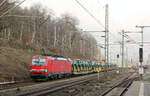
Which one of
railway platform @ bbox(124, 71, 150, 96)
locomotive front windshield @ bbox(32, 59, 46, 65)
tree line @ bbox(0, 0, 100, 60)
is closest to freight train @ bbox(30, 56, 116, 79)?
locomotive front windshield @ bbox(32, 59, 46, 65)

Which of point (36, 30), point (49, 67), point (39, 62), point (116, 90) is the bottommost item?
point (116, 90)

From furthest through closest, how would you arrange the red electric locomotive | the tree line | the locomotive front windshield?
the tree line < the locomotive front windshield < the red electric locomotive

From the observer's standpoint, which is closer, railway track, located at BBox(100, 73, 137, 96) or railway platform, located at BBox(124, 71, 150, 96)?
railway platform, located at BBox(124, 71, 150, 96)

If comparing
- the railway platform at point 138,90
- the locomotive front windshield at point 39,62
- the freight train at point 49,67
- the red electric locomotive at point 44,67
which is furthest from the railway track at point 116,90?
the locomotive front windshield at point 39,62

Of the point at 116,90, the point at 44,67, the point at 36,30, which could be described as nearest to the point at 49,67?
the point at 44,67

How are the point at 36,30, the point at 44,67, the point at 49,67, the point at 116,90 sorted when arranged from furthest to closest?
1. the point at 36,30
2. the point at 49,67
3. the point at 44,67
4. the point at 116,90

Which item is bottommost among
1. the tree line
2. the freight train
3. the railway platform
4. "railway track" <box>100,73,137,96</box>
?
"railway track" <box>100,73,137,96</box>

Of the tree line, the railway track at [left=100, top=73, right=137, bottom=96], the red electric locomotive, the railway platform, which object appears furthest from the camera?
the tree line

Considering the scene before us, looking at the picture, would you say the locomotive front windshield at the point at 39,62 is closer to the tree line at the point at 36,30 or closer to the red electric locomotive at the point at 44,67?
the red electric locomotive at the point at 44,67

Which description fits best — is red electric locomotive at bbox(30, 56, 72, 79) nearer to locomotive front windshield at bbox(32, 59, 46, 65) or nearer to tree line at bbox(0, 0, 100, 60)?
locomotive front windshield at bbox(32, 59, 46, 65)

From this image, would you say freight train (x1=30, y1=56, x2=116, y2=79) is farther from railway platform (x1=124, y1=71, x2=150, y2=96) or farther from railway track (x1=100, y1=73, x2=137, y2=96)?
railway platform (x1=124, y1=71, x2=150, y2=96)

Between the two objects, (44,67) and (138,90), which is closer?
(138,90)

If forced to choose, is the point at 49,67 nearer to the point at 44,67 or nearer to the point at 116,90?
the point at 44,67

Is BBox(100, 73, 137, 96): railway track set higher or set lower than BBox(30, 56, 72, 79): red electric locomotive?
lower
